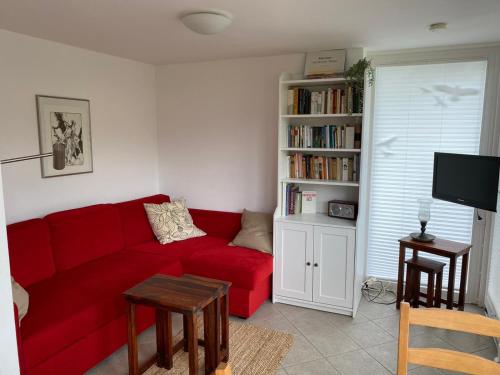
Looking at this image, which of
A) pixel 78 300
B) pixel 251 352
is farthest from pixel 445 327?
pixel 78 300

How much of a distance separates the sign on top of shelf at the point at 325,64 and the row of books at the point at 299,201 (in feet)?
3.47

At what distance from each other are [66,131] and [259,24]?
6.17 ft

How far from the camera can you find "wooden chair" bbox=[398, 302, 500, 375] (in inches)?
52.7

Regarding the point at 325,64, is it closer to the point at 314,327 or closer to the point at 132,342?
the point at 314,327

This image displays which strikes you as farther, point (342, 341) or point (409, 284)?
point (409, 284)

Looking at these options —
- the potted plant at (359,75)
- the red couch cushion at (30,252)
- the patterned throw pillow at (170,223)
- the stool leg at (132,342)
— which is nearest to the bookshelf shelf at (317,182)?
the potted plant at (359,75)

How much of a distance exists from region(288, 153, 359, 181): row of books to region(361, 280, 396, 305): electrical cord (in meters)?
1.16

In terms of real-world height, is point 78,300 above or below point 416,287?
above

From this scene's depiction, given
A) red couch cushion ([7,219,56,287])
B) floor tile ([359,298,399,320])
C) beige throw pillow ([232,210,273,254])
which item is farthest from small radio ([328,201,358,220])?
red couch cushion ([7,219,56,287])

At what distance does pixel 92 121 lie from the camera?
3.65 m

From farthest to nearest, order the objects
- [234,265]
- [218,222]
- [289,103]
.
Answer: [218,222] < [289,103] < [234,265]

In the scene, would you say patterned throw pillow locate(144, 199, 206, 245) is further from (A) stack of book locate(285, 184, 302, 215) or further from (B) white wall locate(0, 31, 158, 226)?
(A) stack of book locate(285, 184, 302, 215)

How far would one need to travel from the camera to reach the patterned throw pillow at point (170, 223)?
12.6ft

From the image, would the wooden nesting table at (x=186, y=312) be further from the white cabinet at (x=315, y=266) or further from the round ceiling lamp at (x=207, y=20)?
the round ceiling lamp at (x=207, y=20)
